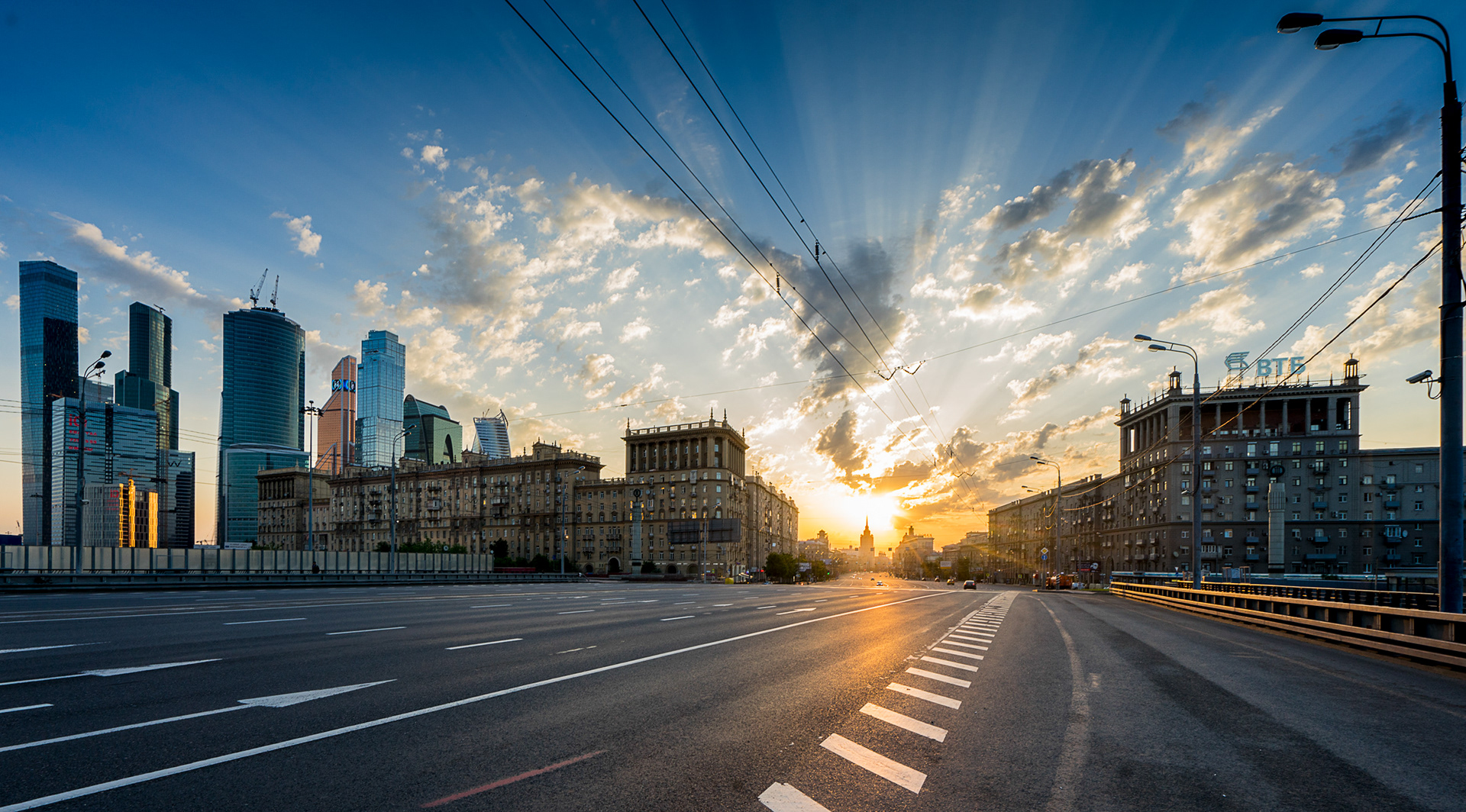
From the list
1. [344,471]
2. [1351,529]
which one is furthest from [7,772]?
[344,471]

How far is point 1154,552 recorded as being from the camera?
121938 millimetres

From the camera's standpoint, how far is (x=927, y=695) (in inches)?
339

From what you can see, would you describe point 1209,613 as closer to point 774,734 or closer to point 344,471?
point 774,734

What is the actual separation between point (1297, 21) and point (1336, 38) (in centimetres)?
98

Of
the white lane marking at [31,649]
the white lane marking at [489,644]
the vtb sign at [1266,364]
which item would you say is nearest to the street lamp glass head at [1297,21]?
the white lane marking at [489,644]

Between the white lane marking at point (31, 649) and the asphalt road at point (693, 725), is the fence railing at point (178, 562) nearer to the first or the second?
the white lane marking at point (31, 649)

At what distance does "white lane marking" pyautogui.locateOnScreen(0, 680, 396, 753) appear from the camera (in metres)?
5.70

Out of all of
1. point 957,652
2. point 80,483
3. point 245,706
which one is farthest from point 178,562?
point 957,652

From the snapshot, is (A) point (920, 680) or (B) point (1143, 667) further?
(B) point (1143, 667)

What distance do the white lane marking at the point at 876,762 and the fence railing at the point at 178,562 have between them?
4230 cm

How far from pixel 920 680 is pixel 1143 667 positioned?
4.45 m

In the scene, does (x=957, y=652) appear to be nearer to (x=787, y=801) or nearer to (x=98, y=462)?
(x=787, y=801)

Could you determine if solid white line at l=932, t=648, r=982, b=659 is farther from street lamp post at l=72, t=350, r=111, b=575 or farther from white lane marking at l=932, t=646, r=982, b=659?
street lamp post at l=72, t=350, r=111, b=575

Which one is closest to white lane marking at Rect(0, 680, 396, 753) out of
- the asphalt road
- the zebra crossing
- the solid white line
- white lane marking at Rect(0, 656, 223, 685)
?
the asphalt road
